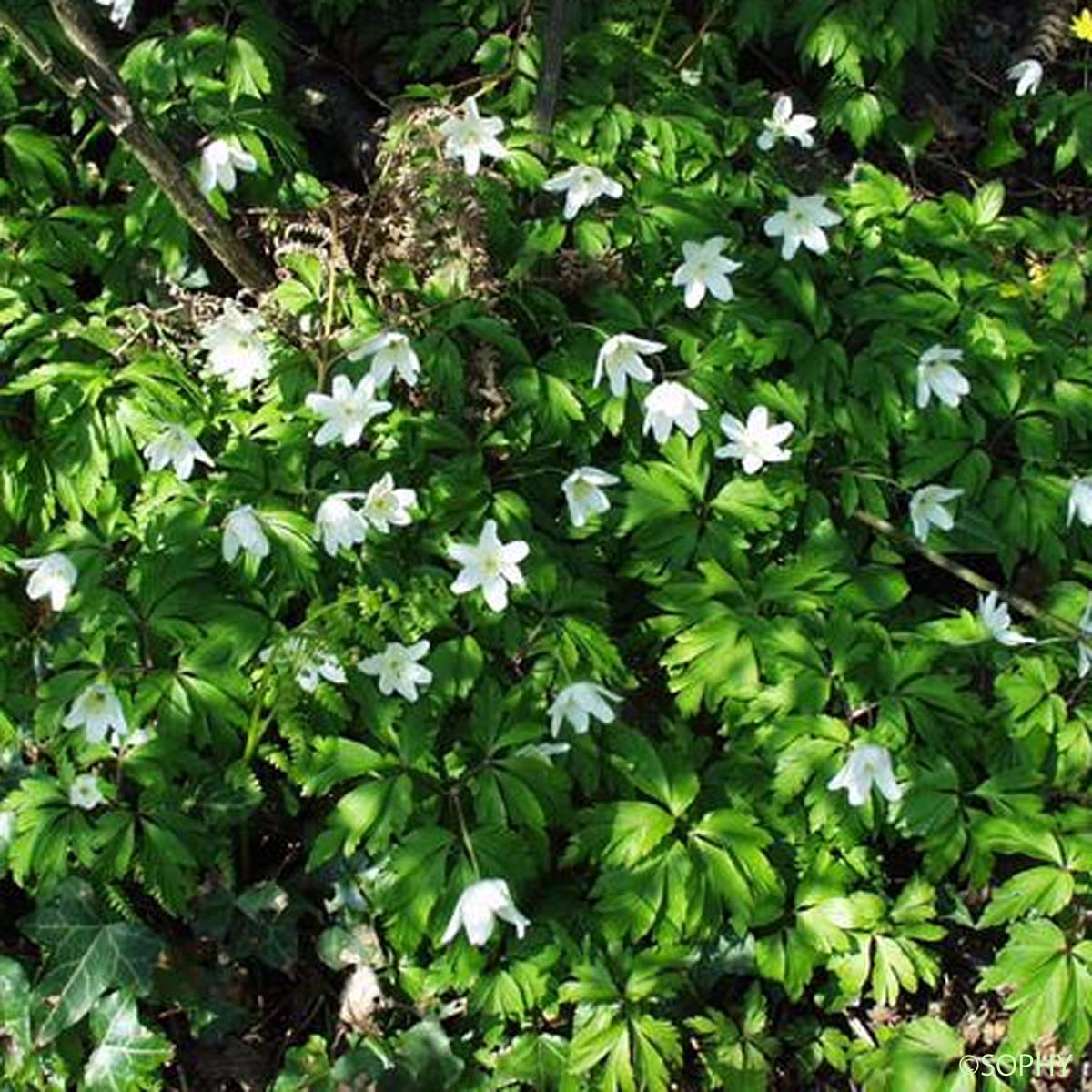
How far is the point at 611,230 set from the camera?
12.5 feet

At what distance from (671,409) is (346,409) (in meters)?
0.76

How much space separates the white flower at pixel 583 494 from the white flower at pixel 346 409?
0.46 meters

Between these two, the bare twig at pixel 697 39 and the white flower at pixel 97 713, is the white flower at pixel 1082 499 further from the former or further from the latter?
the white flower at pixel 97 713

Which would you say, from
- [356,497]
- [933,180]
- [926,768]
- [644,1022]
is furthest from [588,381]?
[933,180]

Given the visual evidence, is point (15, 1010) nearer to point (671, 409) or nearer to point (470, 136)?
point (671, 409)

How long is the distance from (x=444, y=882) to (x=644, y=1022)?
0.53 m

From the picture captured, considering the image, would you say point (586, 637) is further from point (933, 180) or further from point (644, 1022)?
point (933, 180)

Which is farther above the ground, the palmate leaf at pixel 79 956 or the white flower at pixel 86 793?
the white flower at pixel 86 793

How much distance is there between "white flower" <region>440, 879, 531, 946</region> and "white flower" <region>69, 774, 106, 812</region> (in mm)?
817

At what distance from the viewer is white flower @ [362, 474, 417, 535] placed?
327 cm

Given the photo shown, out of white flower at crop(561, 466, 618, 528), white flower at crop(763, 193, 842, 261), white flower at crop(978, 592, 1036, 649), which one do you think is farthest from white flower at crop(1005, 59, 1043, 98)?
white flower at crop(561, 466, 618, 528)

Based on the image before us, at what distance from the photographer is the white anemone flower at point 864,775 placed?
312cm

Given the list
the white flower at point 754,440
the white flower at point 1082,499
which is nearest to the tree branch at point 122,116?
the white flower at point 754,440

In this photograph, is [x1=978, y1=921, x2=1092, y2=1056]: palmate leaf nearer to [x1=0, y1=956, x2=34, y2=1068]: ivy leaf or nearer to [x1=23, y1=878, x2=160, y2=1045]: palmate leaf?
[x1=23, y1=878, x2=160, y2=1045]: palmate leaf
